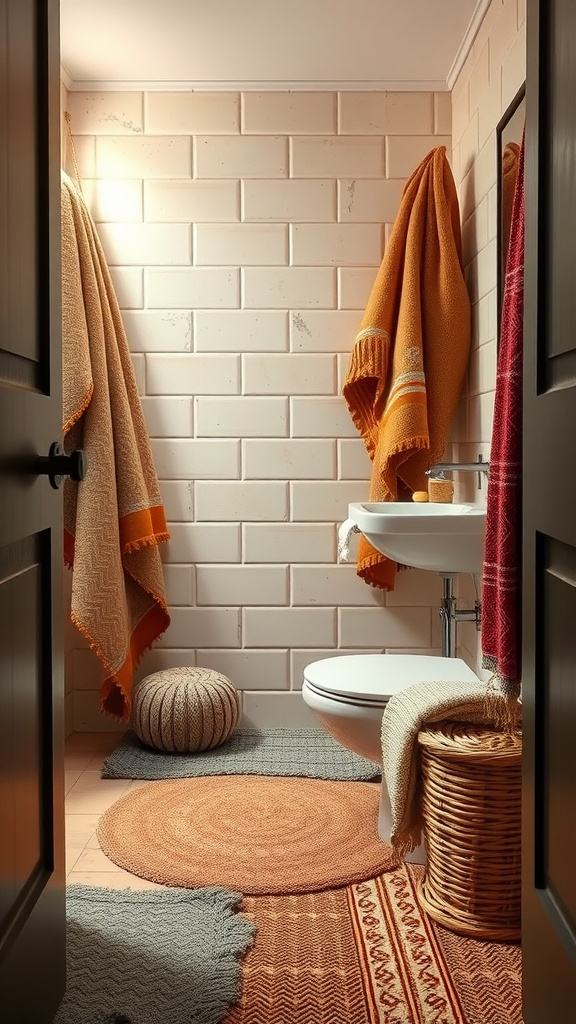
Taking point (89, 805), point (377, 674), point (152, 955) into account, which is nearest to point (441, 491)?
point (377, 674)

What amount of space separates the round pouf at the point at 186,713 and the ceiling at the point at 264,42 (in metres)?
1.96

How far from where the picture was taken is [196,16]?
2.77m

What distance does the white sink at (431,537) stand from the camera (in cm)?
221

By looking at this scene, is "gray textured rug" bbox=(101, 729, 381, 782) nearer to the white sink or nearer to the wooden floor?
the wooden floor

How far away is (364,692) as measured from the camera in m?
2.18

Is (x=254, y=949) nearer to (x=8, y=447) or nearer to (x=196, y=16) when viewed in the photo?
(x=8, y=447)

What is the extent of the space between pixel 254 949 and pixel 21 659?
0.87 meters

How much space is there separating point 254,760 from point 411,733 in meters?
1.15

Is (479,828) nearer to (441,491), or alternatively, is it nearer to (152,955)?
(152,955)

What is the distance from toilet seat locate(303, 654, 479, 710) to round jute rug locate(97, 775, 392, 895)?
1.28 feet

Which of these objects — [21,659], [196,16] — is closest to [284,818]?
[21,659]

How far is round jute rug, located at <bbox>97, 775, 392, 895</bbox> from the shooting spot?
2.16m

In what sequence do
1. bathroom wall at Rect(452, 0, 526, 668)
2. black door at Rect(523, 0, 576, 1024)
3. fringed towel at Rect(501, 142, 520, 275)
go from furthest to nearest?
bathroom wall at Rect(452, 0, 526, 668) → fringed towel at Rect(501, 142, 520, 275) → black door at Rect(523, 0, 576, 1024)

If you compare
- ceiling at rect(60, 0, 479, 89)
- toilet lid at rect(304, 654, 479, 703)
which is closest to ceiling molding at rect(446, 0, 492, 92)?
ceiling at rect(60, 0, 479, 89)
